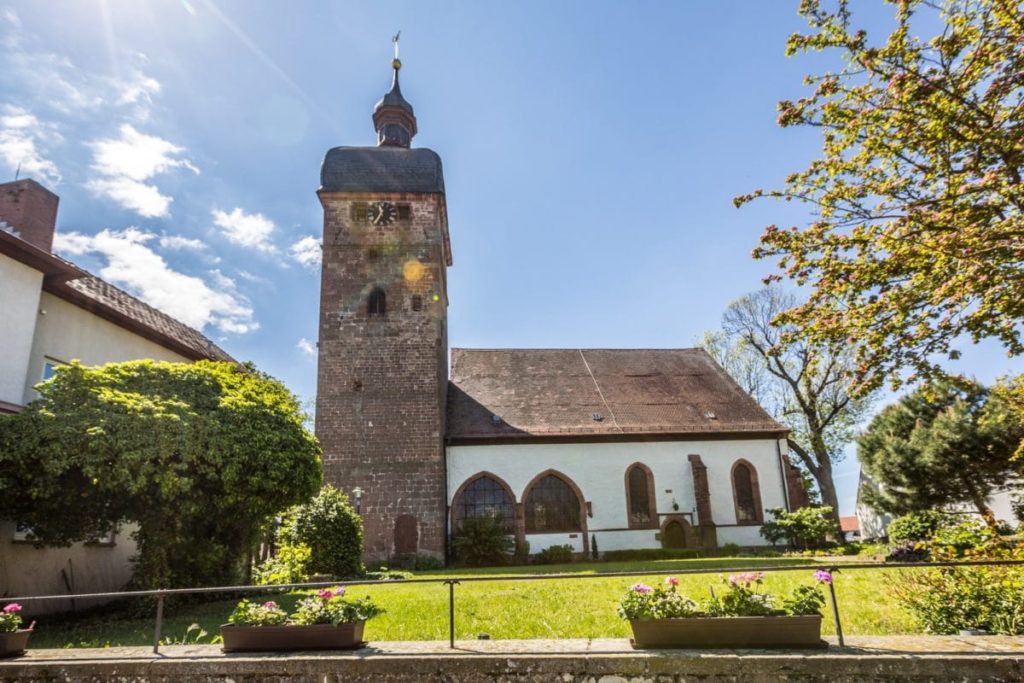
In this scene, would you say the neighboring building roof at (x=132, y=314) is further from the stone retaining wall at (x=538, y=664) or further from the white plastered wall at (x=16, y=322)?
the stone retaining wall at (x=538, y=664)

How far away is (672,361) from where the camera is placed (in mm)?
30125

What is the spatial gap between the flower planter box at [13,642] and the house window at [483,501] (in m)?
18.1

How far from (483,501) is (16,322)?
16015 mm

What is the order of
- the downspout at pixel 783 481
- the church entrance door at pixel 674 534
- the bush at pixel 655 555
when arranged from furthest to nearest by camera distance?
1. the downspout at pixel 783 481
2. the church entrance door at pixel 674 534
3. the bush at pixel 655 555

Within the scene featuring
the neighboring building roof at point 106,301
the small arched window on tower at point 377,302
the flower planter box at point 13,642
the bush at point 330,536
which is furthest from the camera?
the small arched window on tower at point 377,302

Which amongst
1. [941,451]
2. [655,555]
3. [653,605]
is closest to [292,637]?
[653,605]

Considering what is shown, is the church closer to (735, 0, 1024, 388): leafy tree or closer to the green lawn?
the green lawn

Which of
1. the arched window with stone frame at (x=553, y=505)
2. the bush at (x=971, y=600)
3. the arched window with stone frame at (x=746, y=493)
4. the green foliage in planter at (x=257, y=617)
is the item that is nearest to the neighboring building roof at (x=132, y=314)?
the green foliage in planter at (x=257, y=617)

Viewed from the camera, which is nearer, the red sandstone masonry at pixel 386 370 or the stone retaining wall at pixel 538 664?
the stone retaining wall at pixel 538 664

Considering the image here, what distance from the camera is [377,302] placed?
80.7 ft

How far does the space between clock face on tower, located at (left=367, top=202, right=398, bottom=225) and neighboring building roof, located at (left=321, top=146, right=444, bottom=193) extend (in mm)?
559

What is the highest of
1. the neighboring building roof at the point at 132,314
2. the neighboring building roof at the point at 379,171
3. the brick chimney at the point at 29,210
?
the neighboring building roof at the point at 379,171

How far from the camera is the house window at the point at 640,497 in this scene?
24.1 meters

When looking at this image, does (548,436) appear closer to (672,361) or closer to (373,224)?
(672,361)
